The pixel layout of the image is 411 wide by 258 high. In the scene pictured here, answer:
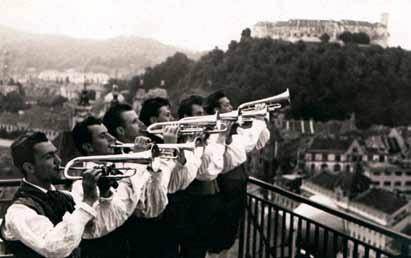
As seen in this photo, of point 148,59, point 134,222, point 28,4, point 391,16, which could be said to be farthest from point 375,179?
point 134,222

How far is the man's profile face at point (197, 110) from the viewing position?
442 cm

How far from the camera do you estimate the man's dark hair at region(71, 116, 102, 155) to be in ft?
11.0

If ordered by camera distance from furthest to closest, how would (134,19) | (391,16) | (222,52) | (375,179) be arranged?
(375,179) < (391,16) < (222,52) < (134,19)

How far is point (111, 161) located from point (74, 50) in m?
7.41

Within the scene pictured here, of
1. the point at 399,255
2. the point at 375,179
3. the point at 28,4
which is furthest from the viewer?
the point at 375,179

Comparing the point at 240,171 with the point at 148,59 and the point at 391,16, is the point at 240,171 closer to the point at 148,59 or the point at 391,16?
the point at 148,59

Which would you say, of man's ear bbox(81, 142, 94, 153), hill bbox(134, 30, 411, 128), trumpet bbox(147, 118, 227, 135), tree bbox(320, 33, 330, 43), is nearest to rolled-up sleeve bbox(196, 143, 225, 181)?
trumpet bbox(147, 118, 227, 135)

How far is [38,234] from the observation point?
2529 millimetres

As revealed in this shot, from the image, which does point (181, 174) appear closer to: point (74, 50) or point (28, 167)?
point (28, 167)

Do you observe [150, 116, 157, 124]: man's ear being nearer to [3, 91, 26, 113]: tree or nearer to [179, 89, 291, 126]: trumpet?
[179, 89, 291, 126]: trumpet

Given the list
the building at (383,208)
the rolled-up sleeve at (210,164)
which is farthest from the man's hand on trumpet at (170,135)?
the building at (383,208)

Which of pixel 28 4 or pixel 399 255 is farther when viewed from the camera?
pixel 28 4

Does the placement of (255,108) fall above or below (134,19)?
below

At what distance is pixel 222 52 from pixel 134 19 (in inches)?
87.5
